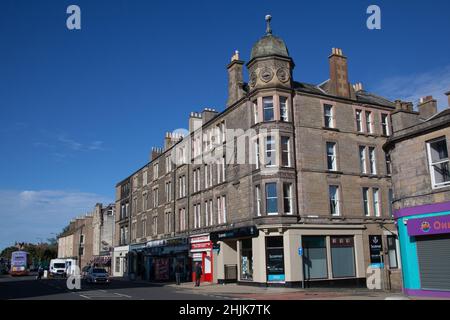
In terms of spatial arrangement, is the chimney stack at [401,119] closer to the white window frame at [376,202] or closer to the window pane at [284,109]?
the window pane at [284,109]

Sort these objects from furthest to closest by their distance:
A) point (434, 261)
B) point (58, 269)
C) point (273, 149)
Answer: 1. point (58, 269)
2. point (273, 149)
3. point (434, 261)

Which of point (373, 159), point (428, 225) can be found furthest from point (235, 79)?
point (428, 225)

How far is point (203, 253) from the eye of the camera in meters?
36.2

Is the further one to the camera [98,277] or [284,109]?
[98,277]

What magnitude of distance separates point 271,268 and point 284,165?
6753 mm

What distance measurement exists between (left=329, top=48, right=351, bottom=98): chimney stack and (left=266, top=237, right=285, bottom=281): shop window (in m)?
12.5

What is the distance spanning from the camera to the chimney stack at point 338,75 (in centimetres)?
3347

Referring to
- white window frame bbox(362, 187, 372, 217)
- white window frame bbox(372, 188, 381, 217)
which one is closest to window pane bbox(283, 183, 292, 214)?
white window frame bbox(362, 187, 372, 217)

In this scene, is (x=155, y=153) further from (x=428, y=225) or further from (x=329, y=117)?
(x=428, y=225)

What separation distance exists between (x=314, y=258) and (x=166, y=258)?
1929cm

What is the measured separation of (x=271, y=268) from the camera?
2792 cm

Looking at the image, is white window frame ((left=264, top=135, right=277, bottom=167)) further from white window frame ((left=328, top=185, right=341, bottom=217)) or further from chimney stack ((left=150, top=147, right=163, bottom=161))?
chimney stack ((left=150, top=147, right=163, bottom=161))
